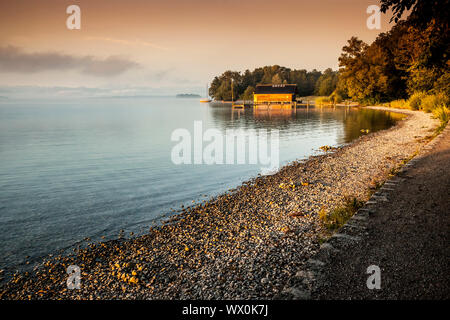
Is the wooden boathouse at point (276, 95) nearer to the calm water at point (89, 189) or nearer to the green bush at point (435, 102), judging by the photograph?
the green bush at point (435, 102)

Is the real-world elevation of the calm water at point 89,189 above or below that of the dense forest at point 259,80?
below

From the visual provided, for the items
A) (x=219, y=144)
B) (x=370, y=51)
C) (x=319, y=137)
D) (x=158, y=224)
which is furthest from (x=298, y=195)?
(x=370, y=51)

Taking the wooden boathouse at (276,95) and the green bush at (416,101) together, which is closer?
the green bush at (416,101)

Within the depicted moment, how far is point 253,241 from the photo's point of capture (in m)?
6.48

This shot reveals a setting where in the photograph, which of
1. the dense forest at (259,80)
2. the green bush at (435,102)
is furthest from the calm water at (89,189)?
the dense forest at (259,80)

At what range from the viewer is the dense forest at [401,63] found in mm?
7369

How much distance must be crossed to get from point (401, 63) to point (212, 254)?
50.6m

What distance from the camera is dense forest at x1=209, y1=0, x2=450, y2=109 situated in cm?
737

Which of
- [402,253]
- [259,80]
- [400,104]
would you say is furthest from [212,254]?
[259,80]

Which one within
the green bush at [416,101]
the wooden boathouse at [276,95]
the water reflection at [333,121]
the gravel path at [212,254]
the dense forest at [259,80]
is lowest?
the gravel path at [212,254]

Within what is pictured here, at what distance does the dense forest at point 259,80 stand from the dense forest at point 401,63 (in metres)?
0.53

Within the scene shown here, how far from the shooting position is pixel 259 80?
478 feet

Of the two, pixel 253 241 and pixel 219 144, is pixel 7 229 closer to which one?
pixel 253 241
